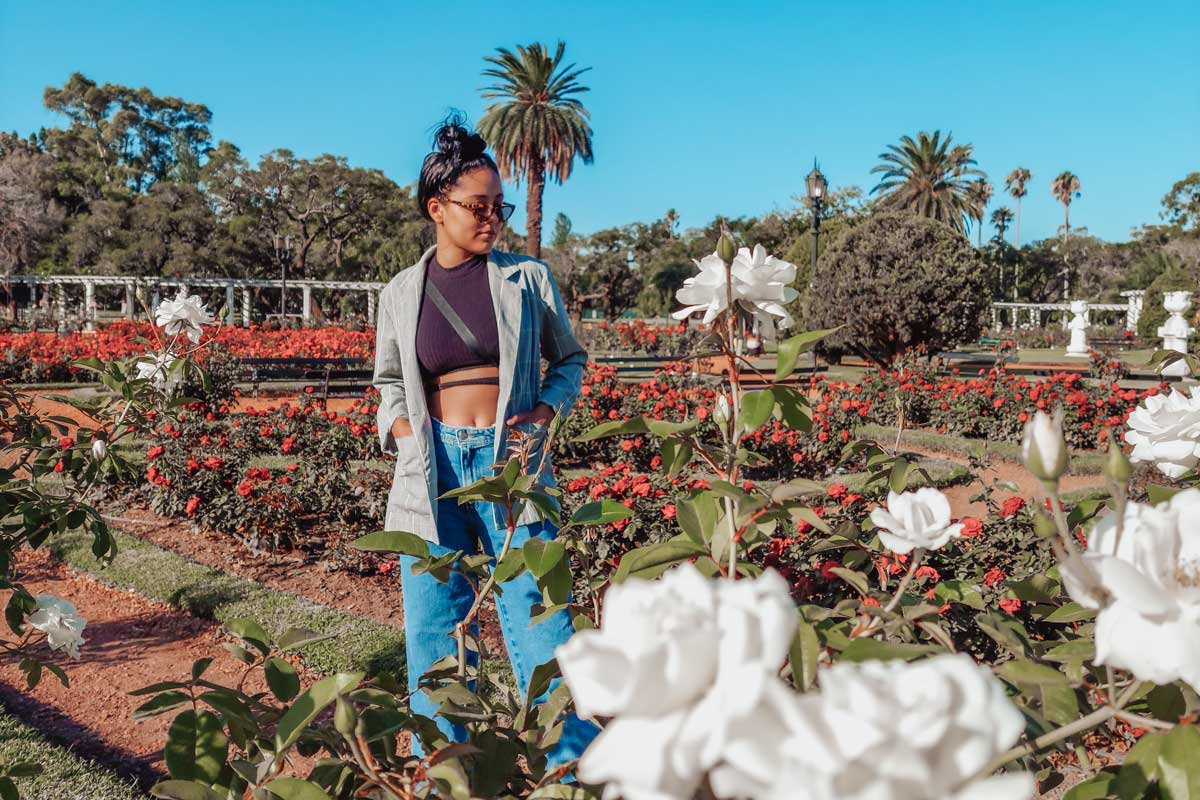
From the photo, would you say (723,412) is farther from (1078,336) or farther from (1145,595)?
(1078,336)

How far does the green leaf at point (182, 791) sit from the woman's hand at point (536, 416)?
1.04 metres

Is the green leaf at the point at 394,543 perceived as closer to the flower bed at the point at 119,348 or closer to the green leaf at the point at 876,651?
the green leaf at the point at 876,651

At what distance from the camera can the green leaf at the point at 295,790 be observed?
2.48 ft

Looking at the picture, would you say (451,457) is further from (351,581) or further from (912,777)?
(351,581)

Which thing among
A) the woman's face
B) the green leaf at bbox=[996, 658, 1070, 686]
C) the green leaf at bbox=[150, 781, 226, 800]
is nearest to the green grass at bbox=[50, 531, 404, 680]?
the woman's face

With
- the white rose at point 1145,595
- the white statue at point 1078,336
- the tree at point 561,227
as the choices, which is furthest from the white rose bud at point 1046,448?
the tree at point 561,227

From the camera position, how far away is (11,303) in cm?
2302

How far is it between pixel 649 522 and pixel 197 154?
4968 cm

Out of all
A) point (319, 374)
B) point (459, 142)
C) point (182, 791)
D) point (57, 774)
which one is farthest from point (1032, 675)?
point (319, 374)

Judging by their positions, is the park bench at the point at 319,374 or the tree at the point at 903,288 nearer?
the park bench at the point at 319,374

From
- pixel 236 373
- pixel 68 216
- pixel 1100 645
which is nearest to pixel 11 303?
pixel 68 216

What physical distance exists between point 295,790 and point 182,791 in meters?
0.11

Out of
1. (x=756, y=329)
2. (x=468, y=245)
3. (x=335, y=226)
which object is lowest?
(x=756, y=329)

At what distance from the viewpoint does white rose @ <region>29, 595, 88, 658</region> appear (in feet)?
5.08
